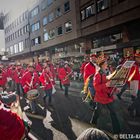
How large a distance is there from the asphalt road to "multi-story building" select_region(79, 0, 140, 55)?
1147cm

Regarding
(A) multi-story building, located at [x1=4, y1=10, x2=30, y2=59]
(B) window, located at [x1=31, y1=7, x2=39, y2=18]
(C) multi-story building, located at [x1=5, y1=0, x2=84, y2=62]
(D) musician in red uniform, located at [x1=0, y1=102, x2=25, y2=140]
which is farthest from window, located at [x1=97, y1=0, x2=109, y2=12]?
(A) multi-story building, located at [x1=4, y1=10, x2=30, y2=59]

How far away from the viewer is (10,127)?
8.20 ft

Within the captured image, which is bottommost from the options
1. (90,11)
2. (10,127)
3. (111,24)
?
(10,127)

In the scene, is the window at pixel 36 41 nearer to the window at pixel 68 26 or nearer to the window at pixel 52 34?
the window at pixel 52 34

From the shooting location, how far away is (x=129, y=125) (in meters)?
7.14

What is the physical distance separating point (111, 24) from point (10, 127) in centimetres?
2119

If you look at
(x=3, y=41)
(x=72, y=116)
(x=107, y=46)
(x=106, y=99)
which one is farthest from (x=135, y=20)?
(x=3, y=41)

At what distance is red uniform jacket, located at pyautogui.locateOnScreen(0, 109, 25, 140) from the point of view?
247 centimetres

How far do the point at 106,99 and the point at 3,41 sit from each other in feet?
250

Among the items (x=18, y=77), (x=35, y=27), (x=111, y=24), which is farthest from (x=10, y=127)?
(x=35, y=27)

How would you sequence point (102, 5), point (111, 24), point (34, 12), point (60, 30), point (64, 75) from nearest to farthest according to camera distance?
point (64, 75) < point (111, 24) < point (102, 5) < point (60, 30) < point (34, 12)

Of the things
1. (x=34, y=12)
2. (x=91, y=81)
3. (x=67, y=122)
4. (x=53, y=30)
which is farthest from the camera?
(x=34, y=12)

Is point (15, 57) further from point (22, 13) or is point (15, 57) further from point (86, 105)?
point (86, 105)

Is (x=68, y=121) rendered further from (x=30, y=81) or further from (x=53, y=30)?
(x=53, y=30)
